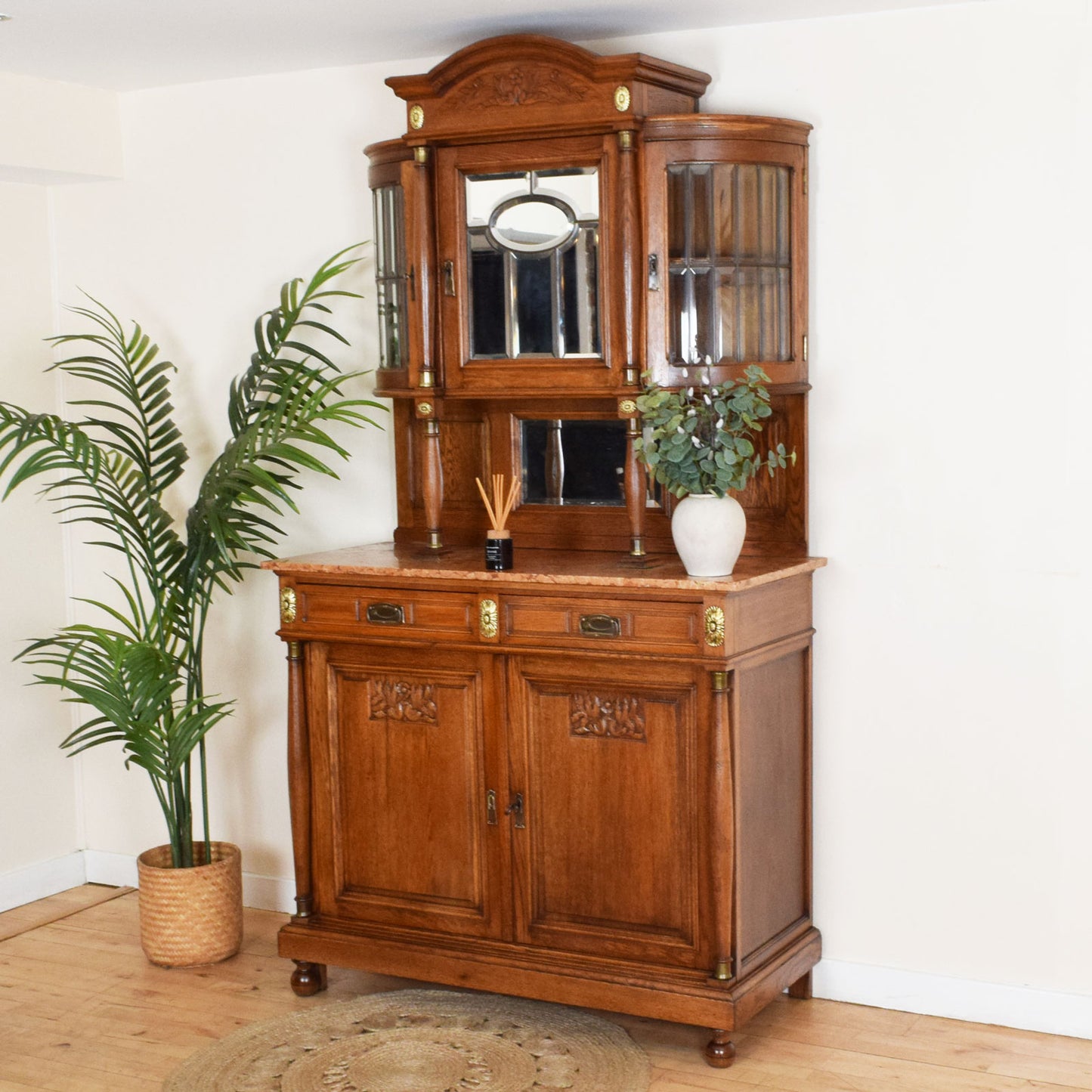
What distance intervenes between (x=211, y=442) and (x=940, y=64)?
2.31 metres

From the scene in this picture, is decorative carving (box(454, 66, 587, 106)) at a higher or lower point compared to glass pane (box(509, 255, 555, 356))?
higher

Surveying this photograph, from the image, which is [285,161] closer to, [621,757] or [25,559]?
[25,559]

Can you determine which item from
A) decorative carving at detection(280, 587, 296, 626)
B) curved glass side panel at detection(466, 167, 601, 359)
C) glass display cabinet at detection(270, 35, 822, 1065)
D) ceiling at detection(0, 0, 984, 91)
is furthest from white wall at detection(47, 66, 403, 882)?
curved glass side panel at detection(466, 167, 601, 359)

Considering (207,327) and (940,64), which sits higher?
(940,64)

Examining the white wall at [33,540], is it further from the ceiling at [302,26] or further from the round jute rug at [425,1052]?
the round jute rug at [425,1052]

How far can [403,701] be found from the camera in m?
3.60

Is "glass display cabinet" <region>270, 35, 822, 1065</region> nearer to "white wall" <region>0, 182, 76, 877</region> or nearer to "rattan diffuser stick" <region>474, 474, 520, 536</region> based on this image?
"rattan diffuser stick" <region>474, 474, 520, 536</region>

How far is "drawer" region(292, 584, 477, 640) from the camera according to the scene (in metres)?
3.47

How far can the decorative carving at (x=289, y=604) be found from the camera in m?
3.67

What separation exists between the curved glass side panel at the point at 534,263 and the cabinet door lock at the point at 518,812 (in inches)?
41.6

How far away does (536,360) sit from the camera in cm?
350

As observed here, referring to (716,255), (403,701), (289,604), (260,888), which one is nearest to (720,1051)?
(403,701)

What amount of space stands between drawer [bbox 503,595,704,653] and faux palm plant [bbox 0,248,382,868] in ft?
1.95

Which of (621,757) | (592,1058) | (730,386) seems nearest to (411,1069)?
(592,1058)
